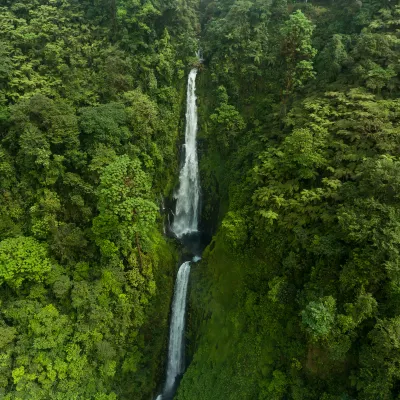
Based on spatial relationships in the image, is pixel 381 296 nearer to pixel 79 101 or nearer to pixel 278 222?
pixel 278 222

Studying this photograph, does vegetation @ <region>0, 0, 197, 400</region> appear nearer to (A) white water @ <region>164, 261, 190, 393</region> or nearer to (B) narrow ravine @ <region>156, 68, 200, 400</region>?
(A) white water @ <region>164, 261, 190, 393</region>

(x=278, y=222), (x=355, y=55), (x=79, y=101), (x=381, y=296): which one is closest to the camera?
(x=381, y=296)

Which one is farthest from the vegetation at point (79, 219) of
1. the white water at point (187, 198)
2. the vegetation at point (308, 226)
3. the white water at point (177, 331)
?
the vegetation at point (308, 226)

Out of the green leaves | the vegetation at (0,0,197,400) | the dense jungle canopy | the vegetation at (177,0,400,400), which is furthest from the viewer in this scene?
the vegetation at (0,0,197,400)

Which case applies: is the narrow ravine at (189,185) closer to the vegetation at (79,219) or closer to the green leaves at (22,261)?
the vegetation at (79,219)

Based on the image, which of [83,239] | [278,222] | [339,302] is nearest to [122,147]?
[83,239]

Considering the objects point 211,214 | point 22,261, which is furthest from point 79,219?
point 211,214

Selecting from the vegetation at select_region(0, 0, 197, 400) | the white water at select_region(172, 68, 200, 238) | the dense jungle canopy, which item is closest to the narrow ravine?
the white water at select_region(172, 68, 200, 238)

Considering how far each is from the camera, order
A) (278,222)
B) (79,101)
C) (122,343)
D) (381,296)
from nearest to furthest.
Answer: (381,296)
(278,222)
(122,343)
(79,101)

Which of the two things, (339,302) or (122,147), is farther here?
(122,147)

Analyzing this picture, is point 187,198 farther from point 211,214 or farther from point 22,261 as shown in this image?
point 22,261

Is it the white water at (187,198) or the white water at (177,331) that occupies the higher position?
the white water at (187,198)
